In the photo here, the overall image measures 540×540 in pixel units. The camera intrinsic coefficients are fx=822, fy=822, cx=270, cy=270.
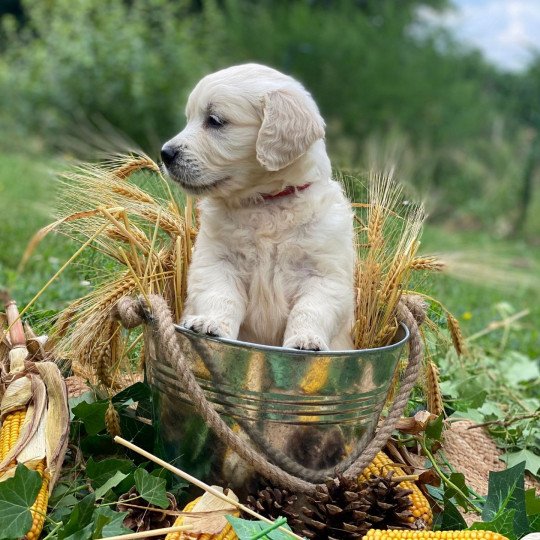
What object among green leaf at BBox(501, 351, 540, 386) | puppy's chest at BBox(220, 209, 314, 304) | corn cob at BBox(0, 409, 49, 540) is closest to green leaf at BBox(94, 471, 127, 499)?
corn cob at BBox(0, 409, 49, 540)

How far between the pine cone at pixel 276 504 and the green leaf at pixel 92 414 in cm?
58

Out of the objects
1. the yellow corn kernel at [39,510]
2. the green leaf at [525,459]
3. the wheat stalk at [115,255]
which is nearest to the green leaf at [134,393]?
the wheat stalk at [115,255]

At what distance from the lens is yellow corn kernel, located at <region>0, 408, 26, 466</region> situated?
8.06 feet

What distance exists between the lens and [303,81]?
15961 millimetres

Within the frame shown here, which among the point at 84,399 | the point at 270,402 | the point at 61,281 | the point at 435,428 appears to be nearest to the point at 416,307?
the point at 435,428

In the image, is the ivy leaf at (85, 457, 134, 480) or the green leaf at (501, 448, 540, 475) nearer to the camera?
the ivy leaf at (85, 457, 134, 480)

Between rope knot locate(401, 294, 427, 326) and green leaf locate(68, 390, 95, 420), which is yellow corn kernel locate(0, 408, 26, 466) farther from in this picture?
rope knot locate(401, 294, 427, 326)

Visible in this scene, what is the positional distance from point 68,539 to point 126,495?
314 millimetres

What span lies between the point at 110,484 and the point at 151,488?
16 cm

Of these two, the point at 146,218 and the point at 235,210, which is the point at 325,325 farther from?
the point at 146,218

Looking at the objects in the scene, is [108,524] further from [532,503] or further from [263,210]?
[532,503]

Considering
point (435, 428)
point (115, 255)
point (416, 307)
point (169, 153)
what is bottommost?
point (435, 428)

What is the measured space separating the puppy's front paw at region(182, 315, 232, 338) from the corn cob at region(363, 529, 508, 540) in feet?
2.30

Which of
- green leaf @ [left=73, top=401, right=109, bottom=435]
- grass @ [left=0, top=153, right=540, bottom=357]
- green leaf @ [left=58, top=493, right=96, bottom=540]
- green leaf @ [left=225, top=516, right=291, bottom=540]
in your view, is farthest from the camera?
grass @ [left=0, top=153, right=540, bottom=357]
